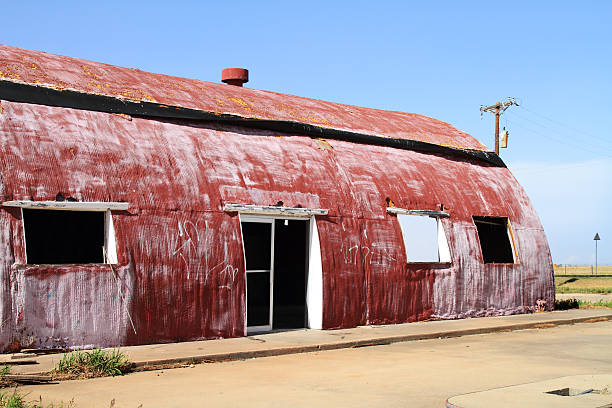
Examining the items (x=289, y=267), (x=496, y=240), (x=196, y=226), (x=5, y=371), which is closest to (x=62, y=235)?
(x=196, y=226)

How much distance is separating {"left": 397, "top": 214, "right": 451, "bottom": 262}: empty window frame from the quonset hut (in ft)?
0.14

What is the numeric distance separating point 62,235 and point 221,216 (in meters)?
2.66

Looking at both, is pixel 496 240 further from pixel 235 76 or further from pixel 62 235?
pixel 62 235

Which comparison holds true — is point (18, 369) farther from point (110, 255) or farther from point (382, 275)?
point (382, 275)

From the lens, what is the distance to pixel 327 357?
10961 mm

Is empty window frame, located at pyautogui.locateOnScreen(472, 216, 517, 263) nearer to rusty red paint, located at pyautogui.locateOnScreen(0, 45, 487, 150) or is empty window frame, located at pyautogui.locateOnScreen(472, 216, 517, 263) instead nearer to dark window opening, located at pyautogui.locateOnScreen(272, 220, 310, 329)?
rusty red paint, located at pyautogui.locateOnScreen(0, 45, 487, 150)

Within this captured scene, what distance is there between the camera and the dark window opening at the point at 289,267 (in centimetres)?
1677

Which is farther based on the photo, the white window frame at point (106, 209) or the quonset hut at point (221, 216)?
the quonset hut at point (221, 216)

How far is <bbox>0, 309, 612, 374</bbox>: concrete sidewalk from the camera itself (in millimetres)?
9866

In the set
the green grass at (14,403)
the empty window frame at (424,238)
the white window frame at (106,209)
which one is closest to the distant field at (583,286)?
the empty window frame at (424,238)

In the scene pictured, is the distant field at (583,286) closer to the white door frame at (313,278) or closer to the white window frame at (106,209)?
the white door frame at (313,278)

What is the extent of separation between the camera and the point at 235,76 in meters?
19.0

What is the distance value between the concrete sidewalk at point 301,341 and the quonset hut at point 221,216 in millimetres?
414

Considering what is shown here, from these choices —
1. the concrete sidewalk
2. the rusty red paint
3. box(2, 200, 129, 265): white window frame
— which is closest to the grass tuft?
the concrete sidewalk
